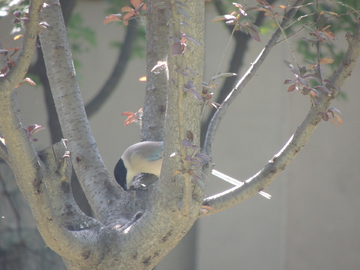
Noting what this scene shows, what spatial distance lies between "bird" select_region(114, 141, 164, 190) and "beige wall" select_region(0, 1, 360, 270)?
5.63ft

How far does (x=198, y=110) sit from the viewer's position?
136 centimetres

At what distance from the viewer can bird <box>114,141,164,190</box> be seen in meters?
2.07

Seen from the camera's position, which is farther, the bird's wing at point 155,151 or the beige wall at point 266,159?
the beige wall at point 266,159

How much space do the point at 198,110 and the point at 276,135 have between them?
290 cm

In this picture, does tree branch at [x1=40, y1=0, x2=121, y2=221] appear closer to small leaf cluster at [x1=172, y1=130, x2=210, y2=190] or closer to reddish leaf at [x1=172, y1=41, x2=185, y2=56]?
small leaf cluster at [x1=172, y1=130, x2=210, y2=190]

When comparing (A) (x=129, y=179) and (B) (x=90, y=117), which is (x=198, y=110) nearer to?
(A) (x=129, y=179)

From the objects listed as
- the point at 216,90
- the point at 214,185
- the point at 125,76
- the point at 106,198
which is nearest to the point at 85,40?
the point at 125,76

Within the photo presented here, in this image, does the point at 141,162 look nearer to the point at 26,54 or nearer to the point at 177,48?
the point at 26,54

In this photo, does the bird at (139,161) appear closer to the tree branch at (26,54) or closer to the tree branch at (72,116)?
the tree branch at (72,116)

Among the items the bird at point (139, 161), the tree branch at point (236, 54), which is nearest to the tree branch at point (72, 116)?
the bird at point (139, 161)

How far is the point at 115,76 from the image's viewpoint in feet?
13.7

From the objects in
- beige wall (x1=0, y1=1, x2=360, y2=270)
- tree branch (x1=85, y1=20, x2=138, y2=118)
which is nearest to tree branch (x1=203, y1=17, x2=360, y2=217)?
beige wall (x1=0, y1=1, x2=360, y2=270)

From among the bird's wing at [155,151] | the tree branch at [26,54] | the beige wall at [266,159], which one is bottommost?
the beige wall at [266,159]

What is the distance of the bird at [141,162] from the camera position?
81.4 inches
